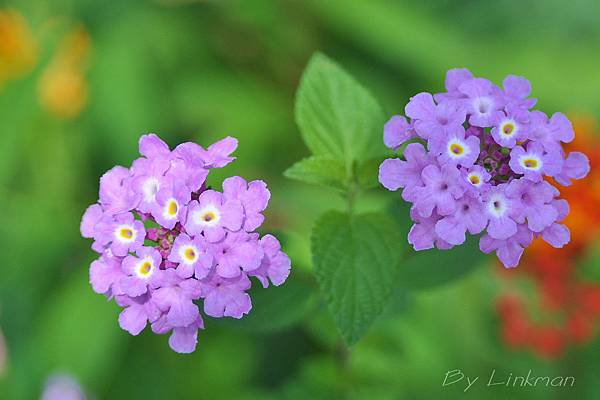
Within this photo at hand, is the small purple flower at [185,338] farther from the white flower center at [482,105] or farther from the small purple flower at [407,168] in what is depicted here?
the white flower center at [482,105]

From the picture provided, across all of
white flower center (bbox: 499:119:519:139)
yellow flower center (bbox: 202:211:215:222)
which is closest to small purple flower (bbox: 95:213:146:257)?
yellow flower center (bbox: 202:211:215:222)

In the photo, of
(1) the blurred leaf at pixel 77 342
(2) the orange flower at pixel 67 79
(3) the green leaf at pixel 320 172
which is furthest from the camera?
(2) the orange flower at pixel 67 79

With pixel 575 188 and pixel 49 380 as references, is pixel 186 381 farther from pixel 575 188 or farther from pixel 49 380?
pixel 575 188

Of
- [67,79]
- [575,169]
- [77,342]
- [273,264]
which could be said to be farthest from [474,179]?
[67,79]

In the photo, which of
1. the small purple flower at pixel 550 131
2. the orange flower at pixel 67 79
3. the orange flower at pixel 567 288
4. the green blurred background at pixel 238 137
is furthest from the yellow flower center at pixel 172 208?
the orange flower at pixel 67 79

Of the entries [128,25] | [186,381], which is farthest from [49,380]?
[128,25]

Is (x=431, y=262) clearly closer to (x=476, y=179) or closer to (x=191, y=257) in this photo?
(x=476, y=179)
